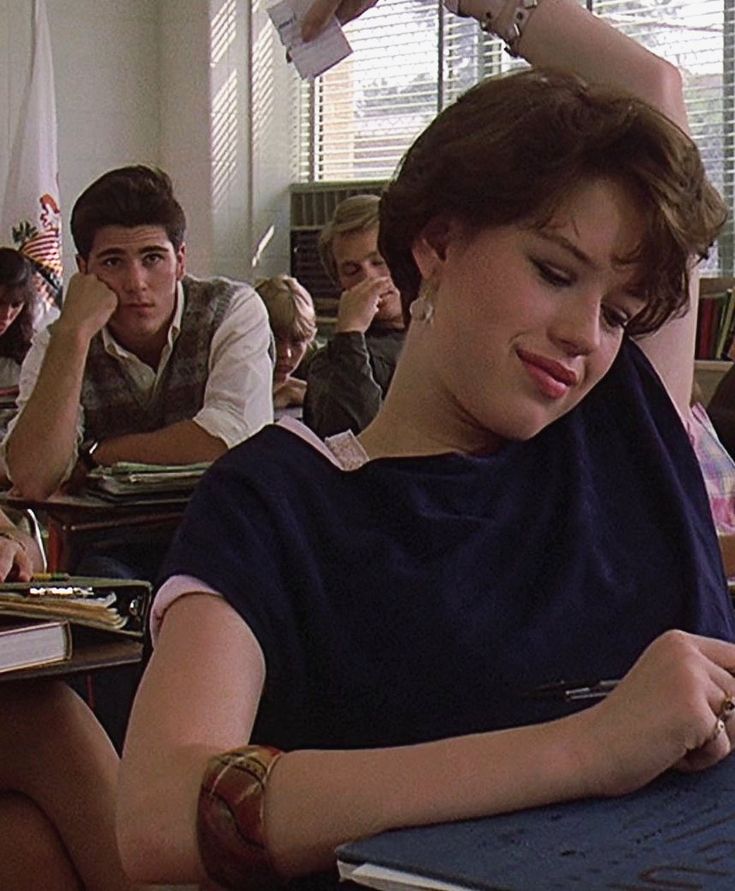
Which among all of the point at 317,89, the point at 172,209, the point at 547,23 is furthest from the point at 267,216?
the point at 547,23

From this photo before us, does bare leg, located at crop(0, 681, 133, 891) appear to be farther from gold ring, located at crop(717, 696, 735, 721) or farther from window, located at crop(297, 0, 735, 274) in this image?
window, located at crop(297, 0, 735, 274)

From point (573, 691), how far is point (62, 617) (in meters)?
0.89

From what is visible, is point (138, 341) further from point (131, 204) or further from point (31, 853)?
point (31, 853)

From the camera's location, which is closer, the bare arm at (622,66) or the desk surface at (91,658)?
the bare arm at (622,66)

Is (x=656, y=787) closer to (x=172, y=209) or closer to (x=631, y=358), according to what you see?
(x=631, y=358)

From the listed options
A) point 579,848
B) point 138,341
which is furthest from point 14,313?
point 579,848

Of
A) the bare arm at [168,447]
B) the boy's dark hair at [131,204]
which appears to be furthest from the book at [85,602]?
the boy's dark hair at [131,204]

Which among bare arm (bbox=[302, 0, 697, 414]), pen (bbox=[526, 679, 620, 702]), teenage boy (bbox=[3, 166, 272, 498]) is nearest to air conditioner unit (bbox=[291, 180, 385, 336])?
teenage boy (bbox=[3, 166, 272, 498])

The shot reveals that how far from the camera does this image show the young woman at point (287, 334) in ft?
15.2

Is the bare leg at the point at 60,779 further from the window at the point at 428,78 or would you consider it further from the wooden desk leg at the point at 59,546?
the window at the point at 428,78

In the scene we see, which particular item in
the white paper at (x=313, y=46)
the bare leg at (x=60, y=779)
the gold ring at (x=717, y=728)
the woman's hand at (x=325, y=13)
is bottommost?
the bare leg at (x=60, y=779)

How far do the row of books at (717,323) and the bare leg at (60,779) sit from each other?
3.82 meters

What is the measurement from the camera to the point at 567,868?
Answer: 756 millimetres

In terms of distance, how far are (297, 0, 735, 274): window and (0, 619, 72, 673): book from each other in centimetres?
408
